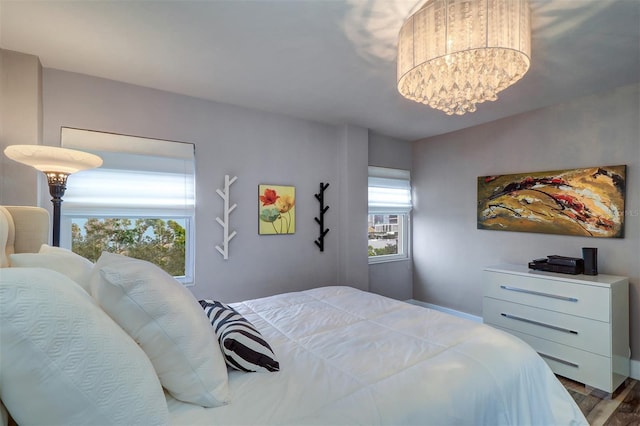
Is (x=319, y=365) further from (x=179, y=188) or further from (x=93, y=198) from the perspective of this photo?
(x=93, y=198)

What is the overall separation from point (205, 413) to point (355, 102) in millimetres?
2707

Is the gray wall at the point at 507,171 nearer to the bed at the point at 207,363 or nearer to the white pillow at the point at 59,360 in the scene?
the bed at the point at 207,363

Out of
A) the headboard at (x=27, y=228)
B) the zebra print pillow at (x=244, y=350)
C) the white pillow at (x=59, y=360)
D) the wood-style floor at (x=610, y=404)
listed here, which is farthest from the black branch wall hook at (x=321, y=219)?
the white pillow at (x=59, y=360)

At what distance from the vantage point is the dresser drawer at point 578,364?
221 cm

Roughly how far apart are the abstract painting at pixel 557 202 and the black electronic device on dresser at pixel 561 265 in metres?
0.34

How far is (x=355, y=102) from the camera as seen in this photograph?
114 inches

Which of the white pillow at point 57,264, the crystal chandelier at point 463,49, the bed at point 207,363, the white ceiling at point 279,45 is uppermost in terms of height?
the white ceiling at point 279,45

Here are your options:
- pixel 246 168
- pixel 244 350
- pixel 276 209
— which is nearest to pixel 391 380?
pixel 244 350

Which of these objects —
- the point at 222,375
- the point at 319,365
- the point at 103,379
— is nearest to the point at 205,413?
the point at 222,375

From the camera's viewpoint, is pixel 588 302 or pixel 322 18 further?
pixel 588 302

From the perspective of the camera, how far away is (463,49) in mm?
1244

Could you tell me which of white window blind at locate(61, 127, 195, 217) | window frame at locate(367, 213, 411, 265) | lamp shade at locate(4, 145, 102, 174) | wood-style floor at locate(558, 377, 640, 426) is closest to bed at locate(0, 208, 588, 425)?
lamp shade at locate(4, 145, 102, 174)

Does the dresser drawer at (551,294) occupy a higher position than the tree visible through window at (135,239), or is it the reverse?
the tree visible through window at (135,239)

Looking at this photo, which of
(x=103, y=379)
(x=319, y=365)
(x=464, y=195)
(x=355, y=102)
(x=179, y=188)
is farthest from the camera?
(x=464, y=195)
